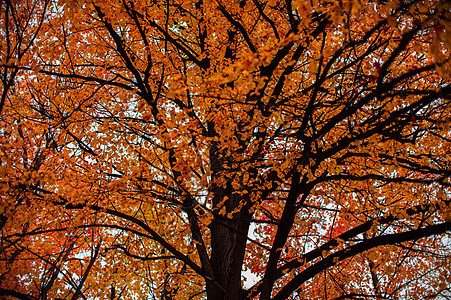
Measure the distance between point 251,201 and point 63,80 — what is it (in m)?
4.77

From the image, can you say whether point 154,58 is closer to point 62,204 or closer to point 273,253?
point 62,204

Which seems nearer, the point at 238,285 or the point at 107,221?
the point at 238,285

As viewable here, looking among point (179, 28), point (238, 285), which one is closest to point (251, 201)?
point (238, 285)

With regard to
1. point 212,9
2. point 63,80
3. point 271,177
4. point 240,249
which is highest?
point 212,9

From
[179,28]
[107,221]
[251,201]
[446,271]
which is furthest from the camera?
[179,28]

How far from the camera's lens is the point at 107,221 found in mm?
6953

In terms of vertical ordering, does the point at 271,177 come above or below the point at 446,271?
above

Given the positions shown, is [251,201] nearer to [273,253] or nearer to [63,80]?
[273,253]

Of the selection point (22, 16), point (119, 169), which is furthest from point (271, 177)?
point (22, 16)

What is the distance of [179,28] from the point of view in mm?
7648

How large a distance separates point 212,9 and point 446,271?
5775 mm

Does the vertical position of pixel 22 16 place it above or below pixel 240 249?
above

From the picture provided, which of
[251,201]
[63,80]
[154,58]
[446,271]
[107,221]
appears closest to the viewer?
[446,271]

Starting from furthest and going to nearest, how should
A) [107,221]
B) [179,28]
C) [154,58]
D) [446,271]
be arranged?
[179,28], [107,221], [154,58], [446,271]
